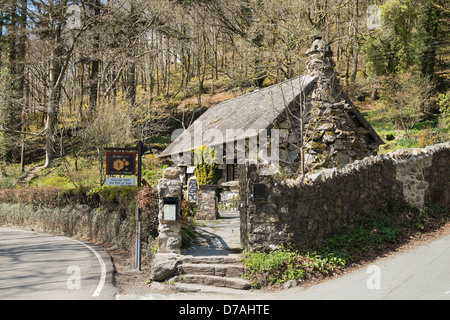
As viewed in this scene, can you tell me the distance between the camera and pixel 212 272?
7957 mm

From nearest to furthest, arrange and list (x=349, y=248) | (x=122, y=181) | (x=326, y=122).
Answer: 1. (x=349, y=248)
2. (x=122, y=181)
3. (x=326, y=122)

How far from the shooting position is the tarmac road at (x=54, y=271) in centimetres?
718

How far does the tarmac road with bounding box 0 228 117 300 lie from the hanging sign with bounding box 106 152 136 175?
2840 mm

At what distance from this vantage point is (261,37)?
29922 mm

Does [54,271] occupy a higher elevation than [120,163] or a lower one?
lower

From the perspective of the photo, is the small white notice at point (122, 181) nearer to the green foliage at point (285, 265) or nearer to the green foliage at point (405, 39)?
the green foliage at point (285, 265)

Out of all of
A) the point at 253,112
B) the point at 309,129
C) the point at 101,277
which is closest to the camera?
the point at 101,277

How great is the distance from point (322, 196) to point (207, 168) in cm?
684

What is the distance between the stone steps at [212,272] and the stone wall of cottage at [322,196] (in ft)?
2.12

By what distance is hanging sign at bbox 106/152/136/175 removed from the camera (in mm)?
13242

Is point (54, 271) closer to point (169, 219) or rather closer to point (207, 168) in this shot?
point (169, 219)

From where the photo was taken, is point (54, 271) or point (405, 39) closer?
point (54, 271)

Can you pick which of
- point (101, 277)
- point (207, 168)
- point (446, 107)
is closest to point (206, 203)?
point (207, 168)

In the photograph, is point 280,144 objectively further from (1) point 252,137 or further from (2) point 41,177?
(2) point 41,177
